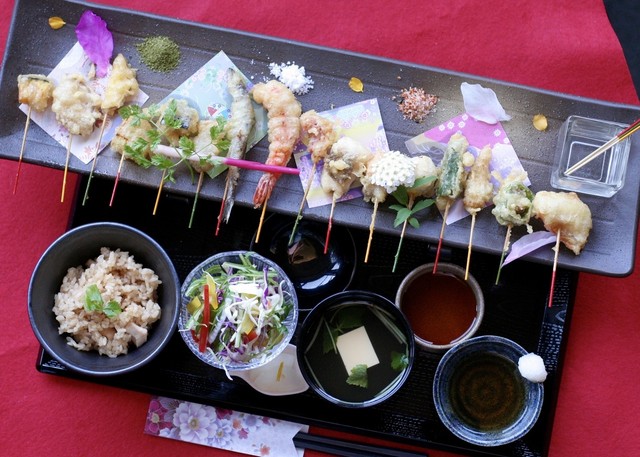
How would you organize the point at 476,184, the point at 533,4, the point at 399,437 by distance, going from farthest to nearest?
the point at 533,4 → the point at 399,437 → the point at 476,184

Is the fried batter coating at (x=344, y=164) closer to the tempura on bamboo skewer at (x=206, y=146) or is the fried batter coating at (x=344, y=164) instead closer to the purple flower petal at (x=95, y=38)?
the tempura on bamboo skewer at (x=206, y=146)

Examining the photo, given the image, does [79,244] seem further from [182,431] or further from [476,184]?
[476,184]

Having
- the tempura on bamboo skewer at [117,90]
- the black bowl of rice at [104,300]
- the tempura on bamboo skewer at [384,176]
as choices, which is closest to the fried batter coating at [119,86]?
the tempura on bamboo skewer at [117,90]

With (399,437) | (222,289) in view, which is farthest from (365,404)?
(222,289)

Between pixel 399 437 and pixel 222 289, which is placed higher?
pixel 222 289

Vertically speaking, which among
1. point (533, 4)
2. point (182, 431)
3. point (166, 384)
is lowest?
point (182, 431)

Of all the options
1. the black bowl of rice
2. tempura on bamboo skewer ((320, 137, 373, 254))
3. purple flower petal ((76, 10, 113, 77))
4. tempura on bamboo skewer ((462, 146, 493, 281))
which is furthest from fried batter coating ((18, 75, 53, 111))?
tempura on bamboo skewer ((462, 146, 493, 281))

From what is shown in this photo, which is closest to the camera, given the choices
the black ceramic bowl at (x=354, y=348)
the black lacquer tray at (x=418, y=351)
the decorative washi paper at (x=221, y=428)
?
the black ceramic bowl at (x=354, y=348)
